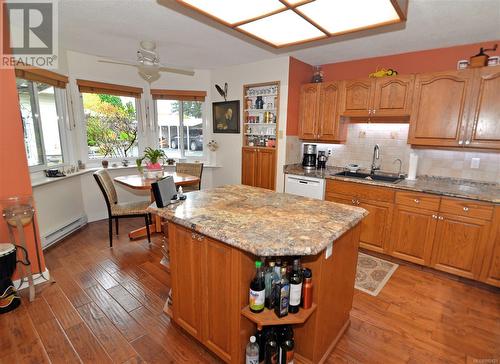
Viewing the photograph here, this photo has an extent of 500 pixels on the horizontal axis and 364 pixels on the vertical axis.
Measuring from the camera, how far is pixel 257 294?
1410 millimetres

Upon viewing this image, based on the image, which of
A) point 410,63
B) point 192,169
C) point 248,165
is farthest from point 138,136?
point 410,63

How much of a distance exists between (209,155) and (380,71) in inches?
122

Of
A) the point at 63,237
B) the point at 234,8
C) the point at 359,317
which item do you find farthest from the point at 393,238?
the point at 63,237

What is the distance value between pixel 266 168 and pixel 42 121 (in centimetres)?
309

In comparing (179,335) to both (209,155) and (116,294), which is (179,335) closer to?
(116,294)

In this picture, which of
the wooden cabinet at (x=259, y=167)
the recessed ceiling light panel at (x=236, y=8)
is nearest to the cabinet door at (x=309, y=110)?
the wooden cabinet at (x=259, y=167)

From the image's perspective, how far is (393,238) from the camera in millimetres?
2973

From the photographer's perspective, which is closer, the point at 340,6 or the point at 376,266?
the point at 340,6

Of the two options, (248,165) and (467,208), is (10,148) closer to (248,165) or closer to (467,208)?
(248,165)

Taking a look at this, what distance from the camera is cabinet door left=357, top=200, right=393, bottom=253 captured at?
2994mm

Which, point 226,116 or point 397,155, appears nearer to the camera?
point 397,155

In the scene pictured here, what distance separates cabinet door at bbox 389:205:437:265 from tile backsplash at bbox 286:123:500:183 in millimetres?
767

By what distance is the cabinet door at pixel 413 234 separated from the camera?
2.73 metres

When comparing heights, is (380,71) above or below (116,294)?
above
